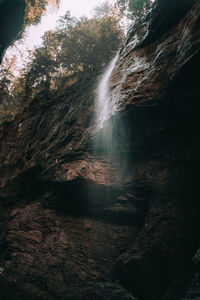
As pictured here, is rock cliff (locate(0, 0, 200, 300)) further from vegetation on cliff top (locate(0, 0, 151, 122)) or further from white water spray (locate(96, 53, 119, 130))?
vegetation on cliff top (locate(0, 0, 151, 122))

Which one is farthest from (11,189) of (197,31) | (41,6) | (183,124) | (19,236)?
(41,6)

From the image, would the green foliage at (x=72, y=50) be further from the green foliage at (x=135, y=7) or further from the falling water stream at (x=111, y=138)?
the falling water stream at (x=111, y=138)

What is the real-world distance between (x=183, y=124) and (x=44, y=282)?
5805 millimetres

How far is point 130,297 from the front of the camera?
3.57 m

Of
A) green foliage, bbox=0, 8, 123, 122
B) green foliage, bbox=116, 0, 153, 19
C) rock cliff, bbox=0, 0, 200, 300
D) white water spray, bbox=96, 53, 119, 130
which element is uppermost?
green foliage, bbox=116, 0, 153, 19

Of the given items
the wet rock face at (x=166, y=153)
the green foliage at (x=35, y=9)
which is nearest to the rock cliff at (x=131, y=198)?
the wet rock face at (x=166, y=153)

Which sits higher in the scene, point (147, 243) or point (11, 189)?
point (11, 189)

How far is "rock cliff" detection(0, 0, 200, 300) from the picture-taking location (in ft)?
13.0

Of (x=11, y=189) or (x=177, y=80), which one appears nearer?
(x=177, y=80)

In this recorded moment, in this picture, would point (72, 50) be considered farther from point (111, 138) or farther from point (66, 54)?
point (111, 138)

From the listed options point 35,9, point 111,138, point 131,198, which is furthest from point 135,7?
point 131,198

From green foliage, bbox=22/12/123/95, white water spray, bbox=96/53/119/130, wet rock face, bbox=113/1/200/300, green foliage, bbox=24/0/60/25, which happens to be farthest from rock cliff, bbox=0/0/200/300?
green foliage, bbox=24/0/60/25

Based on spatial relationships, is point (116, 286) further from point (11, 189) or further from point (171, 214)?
point (11, 189)

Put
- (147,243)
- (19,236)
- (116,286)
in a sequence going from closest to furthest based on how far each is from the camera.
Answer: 1. (116,286)
2. (147,243)
3. (19,236)
